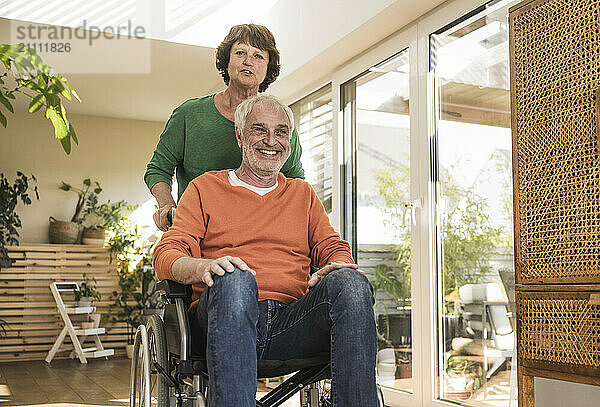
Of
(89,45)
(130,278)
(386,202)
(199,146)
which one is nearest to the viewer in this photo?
(199,146)

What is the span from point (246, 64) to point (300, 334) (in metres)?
0.94

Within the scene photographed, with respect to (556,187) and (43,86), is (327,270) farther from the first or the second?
(556,187)

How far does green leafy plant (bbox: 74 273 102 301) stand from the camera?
20.6ft

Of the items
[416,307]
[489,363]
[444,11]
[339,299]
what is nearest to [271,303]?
[339,299]

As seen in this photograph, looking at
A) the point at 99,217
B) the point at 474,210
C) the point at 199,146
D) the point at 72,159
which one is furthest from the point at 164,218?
the point at 72,159

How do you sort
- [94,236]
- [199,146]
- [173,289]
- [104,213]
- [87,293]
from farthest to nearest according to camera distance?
[104,213] < [94,236] < [87,293] < [199,146] < [173,289]

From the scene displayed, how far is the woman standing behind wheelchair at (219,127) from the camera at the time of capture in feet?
7.02

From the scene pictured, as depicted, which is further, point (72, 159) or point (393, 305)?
point (72, 159)

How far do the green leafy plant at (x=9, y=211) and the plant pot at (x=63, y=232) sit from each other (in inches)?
14.4

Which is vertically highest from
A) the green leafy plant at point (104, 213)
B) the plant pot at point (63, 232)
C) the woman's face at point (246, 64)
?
the woman's face at point (246, 64)

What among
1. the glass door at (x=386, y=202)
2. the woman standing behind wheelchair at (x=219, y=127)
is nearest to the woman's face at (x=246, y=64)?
the woman standing behind wheelchair at (x=219, y=127)

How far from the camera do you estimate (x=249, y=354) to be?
142 centimetres

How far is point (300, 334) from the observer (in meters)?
1.61

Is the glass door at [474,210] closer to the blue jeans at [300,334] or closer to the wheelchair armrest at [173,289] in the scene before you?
the blue jeans at [300,334]
